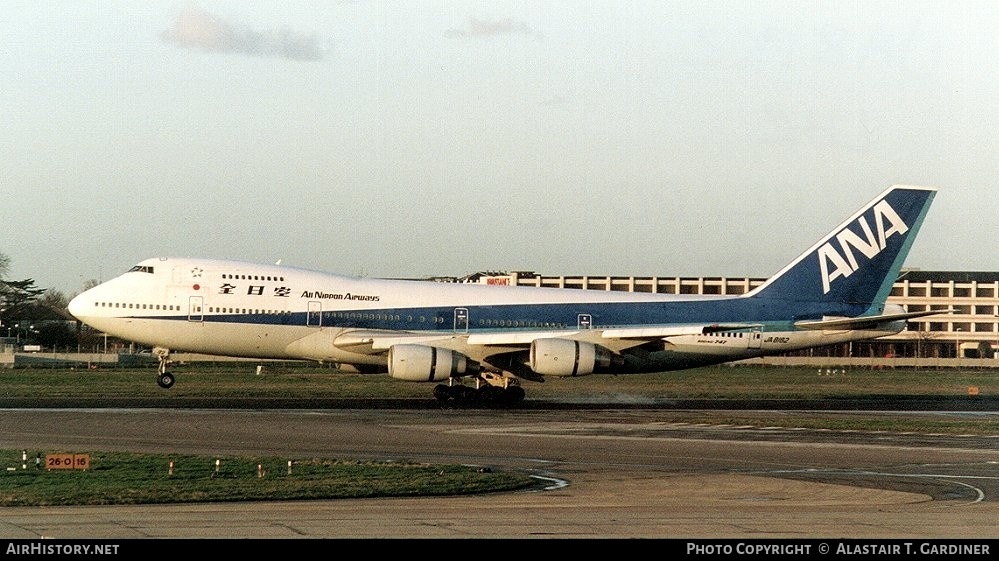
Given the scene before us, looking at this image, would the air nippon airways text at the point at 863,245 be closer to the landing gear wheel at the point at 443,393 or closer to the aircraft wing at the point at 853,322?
the aircraft wing at the point at 853,322

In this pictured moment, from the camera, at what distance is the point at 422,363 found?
42906 millimetres

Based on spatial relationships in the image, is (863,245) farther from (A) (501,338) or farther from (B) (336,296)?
(B) (336,296)

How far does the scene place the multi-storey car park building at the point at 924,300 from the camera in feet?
394

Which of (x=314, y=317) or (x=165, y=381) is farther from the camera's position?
(x=165, y=381)

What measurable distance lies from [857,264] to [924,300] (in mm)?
87518

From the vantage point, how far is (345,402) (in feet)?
143

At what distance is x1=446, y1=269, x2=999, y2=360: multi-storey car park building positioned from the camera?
120 metres

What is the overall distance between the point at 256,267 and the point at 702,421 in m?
17.1
